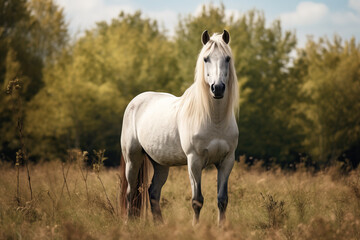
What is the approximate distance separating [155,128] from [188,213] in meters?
1.24

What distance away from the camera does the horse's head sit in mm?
3828

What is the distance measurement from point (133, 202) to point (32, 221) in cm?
134

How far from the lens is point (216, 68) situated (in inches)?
156

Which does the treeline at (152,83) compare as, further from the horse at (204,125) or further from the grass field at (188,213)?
the horse at (204,125)

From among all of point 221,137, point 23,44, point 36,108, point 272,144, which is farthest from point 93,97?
point 221,137

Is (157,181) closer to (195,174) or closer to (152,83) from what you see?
(195,174)

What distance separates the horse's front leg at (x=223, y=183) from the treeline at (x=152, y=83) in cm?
1320

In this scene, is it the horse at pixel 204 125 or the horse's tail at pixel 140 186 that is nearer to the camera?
the horse at pixel 204 125

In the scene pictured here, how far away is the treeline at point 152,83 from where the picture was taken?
58.6ft

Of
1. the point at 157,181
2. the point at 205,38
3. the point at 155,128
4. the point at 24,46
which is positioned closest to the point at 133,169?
the point at 157,181

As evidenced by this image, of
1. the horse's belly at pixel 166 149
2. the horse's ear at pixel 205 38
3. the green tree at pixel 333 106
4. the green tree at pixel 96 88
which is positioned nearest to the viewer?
the horse's ear at pixel 205 38

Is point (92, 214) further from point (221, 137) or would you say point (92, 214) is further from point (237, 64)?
point (237, 64)

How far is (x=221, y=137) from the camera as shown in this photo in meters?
4.16

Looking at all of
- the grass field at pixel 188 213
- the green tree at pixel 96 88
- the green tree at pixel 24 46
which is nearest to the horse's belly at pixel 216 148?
the grass field at pixel 188 213
